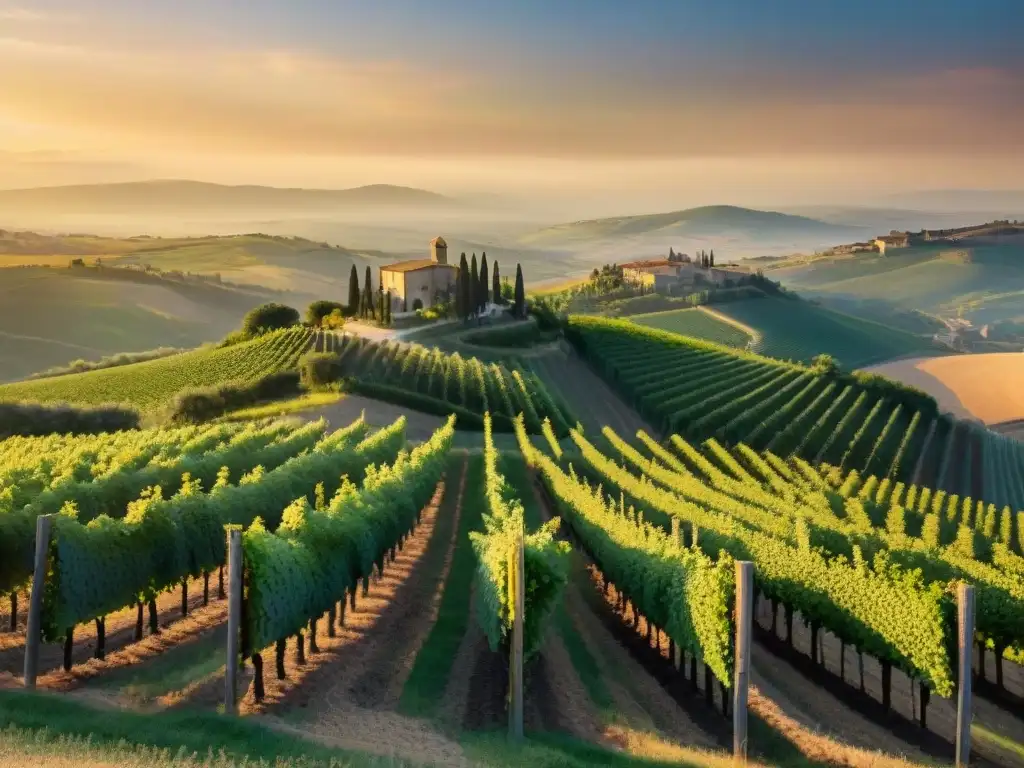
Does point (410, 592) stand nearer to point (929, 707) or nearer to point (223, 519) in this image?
point (223, 519)

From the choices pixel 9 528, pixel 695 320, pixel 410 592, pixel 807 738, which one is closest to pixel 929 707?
pixel 807 738

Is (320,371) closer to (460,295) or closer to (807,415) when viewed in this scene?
(460,295)

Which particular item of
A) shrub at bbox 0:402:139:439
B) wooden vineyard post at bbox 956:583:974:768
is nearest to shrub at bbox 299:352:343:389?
shrub at bbox 0:402:139:439

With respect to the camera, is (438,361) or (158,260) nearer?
(438,361)

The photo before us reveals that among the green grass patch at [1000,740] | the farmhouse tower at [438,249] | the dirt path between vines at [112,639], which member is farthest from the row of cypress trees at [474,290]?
the green grass patch at [1000,740]

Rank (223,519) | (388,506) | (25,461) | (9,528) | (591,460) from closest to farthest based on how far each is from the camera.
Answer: (9,528) < (223,519) < (388,506) < (25,461) < (591,460)

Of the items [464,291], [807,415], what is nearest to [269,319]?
[464,291]

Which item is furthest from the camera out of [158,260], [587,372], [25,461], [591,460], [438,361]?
[158,260]

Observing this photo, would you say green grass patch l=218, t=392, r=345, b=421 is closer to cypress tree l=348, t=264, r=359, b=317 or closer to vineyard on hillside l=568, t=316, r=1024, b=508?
cypress tree l=348, t=264, r=359, b=317
